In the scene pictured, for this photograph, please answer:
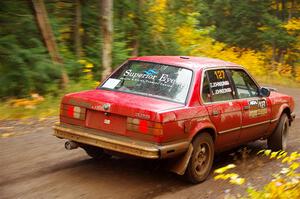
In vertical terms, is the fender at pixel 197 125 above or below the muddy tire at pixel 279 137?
above

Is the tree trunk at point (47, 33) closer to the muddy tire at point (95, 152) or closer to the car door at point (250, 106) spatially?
the muddy tire at point (95, 152)

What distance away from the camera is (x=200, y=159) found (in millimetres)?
6426

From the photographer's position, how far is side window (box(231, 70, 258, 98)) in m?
7.50

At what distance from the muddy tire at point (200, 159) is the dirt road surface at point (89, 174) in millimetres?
128

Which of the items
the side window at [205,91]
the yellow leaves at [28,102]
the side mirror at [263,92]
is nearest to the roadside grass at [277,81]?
the yellow leaves at [28,102]

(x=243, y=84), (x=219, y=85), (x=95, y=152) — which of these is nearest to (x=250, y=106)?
(x=243, y=84)

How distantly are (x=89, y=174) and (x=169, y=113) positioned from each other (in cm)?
159

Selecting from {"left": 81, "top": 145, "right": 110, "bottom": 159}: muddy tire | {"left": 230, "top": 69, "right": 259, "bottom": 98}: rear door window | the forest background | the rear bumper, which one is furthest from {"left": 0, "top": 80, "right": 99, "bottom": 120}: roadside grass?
{"left": 230, "top": 69, "right": 259, "bottom": 98}: rear door window

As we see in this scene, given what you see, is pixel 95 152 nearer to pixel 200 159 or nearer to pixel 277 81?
pixel 200 159

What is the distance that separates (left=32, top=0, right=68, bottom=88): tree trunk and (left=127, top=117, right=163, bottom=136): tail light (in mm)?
7736

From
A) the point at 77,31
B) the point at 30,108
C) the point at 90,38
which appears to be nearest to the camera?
the point at 30,108

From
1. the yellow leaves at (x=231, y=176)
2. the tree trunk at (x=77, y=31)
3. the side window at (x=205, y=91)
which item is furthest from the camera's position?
the tree trunk at (x=77, y=31)

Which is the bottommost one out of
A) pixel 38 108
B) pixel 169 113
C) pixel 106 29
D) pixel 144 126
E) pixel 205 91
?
pixel 38 108

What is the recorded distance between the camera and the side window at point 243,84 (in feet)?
24.6
